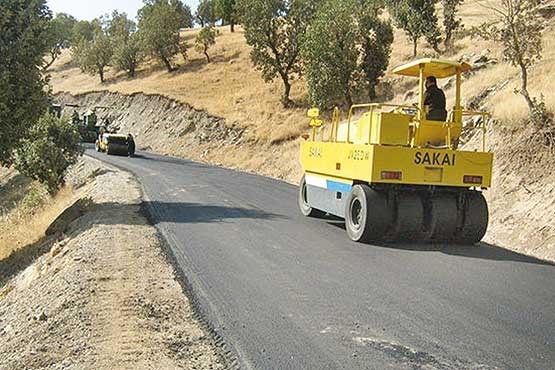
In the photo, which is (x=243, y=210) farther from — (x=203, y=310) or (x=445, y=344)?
(x=445, y=344)

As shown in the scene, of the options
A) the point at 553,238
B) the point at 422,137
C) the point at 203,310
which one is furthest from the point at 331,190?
the point at 203,310

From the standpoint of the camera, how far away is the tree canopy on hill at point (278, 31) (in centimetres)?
4325

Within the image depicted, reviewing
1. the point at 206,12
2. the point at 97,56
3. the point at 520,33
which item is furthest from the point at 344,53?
the point at 206,12

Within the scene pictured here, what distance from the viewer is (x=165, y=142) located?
48.2 metres

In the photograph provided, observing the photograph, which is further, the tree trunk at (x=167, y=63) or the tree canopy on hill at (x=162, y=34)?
the tree trunk at (x=167, y=63)

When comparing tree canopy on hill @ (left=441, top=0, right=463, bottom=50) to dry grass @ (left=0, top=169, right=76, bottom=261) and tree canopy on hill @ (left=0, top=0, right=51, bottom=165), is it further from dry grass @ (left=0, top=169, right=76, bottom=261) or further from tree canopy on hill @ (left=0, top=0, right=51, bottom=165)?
tree canopy on hill @ (left=0, top=0, right=51, bottom=165)

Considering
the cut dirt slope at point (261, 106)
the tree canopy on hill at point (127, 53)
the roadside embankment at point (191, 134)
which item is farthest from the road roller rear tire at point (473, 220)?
the tree canopy on hill at point (127, 53)

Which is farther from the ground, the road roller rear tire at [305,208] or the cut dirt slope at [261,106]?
the cut dirt slope at [261,106]

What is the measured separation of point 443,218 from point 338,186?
92.5 inches

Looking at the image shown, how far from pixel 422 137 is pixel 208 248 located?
4504 millimetres

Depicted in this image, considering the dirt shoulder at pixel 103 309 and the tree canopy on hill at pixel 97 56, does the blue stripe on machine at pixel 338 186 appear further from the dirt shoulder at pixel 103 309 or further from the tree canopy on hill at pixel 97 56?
the tree canopy on hill at pixel 97 56

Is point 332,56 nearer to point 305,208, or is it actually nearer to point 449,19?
point 449,19

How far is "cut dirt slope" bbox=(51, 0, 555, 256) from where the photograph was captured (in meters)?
15.3

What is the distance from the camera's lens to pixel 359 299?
733 centimetres
